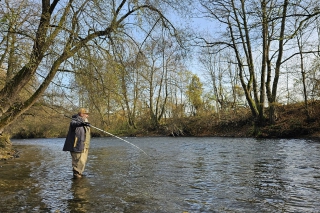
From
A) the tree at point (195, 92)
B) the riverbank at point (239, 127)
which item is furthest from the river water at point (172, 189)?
the tree at point (195, 92)

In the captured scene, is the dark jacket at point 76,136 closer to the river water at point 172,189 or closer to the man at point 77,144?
the man at point 77,144

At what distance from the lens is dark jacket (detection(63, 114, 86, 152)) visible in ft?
30.2

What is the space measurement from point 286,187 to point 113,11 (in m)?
7.99

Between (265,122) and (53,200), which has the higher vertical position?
(265,122)

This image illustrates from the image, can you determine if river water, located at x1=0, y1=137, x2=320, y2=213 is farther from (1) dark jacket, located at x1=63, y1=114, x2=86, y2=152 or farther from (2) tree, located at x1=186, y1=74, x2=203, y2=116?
(2) tree, located at x1=186, y1=74, x2=203, y2=116

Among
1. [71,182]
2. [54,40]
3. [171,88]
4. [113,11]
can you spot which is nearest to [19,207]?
[71,182]

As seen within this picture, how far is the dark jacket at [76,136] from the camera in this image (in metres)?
9.20

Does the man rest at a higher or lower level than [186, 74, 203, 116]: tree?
lower

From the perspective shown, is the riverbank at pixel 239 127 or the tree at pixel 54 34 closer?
the tree at pixel 54 34

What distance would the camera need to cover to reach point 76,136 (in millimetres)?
9273

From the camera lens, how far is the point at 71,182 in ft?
28.0

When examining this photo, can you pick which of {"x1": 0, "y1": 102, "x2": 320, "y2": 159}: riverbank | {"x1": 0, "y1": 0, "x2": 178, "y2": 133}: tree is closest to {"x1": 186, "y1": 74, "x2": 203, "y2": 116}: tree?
{"x1": 0, "y1": 102, "x2": 320, "y2": 159}: riverbank

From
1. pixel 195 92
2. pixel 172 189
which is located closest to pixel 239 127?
pixel 195 92

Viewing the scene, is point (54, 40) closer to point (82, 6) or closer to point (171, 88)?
point (82, 6)
